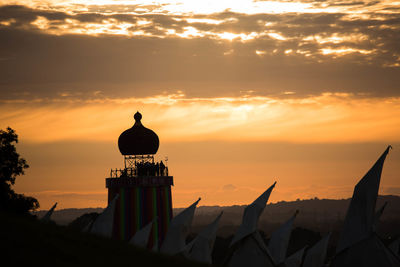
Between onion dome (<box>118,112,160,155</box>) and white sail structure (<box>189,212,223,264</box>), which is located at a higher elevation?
onion dome (<box>118,112,160,155</box>)

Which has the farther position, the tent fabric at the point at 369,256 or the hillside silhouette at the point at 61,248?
the tent fabric at the point at 369,256

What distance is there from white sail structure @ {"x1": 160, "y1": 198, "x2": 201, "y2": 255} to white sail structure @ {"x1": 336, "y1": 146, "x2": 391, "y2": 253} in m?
13.8

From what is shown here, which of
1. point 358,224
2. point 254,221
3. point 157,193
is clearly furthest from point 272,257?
point 157,193

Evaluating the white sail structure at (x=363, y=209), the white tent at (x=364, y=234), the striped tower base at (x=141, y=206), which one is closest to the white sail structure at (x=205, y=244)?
the striped tower base at (x=141, y=206)

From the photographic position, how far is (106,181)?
6481 cm

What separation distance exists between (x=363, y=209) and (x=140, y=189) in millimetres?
22072

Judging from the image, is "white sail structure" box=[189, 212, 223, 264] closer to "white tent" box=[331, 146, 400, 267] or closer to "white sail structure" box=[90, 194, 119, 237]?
"white sail structure" box=[90, 194, 119, 237]

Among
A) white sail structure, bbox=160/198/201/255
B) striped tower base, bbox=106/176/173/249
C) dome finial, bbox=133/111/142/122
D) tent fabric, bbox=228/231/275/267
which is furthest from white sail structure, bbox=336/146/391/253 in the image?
dome finial, bbox=133/111/142/122

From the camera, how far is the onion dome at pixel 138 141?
6350 cm

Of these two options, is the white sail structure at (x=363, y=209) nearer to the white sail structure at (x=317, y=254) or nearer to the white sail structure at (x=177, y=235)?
the white sail structure at (x=317, y=254)

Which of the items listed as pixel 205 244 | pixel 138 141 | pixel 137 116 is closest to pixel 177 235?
pixel 205 244

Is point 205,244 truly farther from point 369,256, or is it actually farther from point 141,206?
point 369,256

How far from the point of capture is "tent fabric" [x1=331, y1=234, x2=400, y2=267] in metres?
46.3

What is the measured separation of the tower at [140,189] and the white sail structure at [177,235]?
16.6 feet
